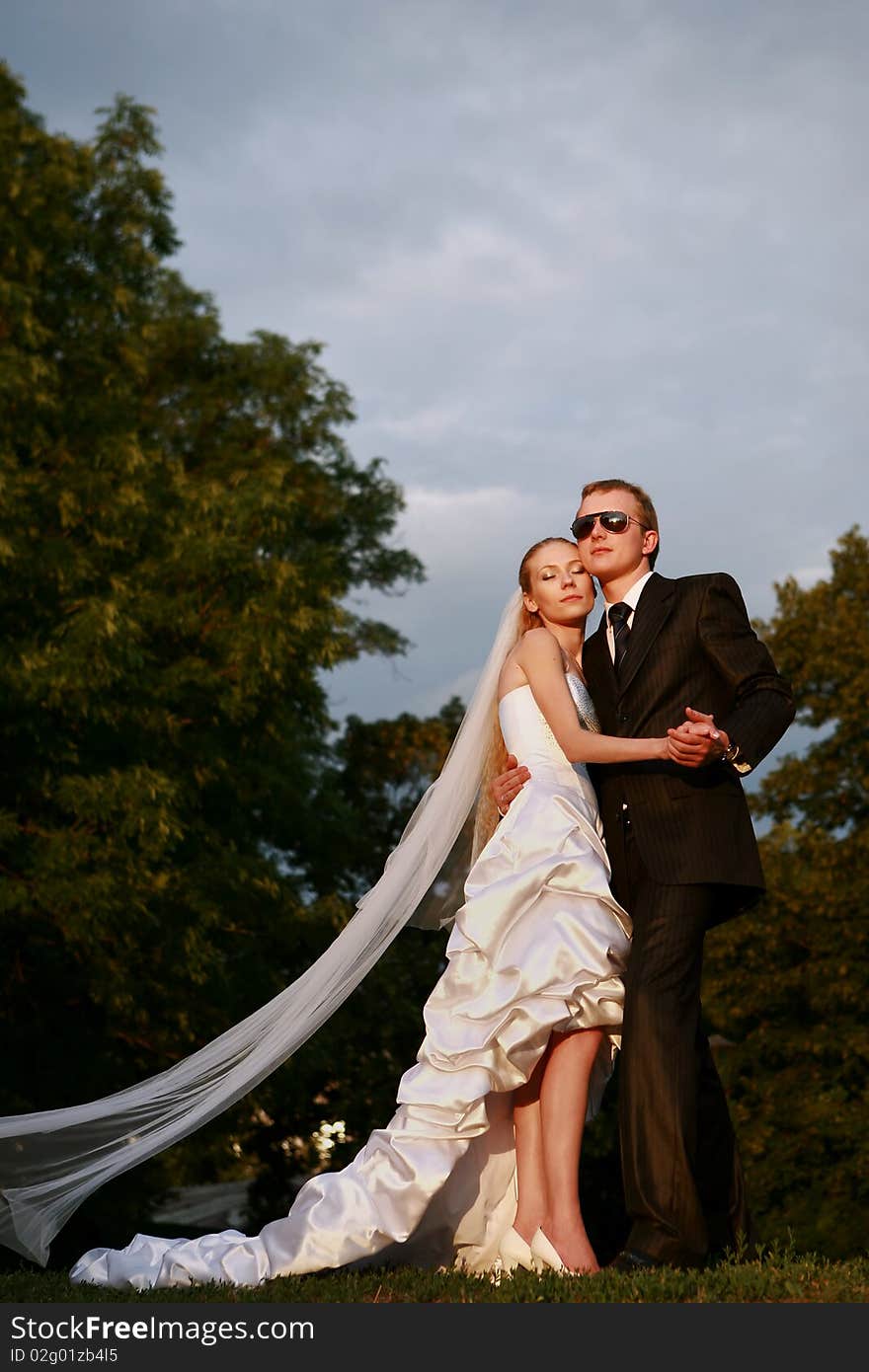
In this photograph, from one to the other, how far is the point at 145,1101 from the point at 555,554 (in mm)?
2987

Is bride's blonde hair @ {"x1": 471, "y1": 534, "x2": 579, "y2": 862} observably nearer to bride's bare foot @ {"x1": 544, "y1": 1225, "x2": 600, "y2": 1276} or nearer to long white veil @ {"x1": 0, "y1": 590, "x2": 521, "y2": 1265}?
long white veil @ {"x1": 0, "y1": 590, "x2": 521, "y2": 1265}

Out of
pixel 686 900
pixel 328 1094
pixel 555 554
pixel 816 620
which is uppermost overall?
pixel 816 620

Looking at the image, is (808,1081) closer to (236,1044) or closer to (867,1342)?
(236,1044)

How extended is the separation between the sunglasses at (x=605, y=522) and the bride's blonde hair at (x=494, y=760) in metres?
0.51

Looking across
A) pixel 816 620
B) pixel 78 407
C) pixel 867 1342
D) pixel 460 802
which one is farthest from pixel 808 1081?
pixel 867 1342

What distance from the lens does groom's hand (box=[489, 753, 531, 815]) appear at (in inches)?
256

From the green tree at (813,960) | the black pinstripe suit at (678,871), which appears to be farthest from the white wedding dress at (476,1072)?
the green tree at (813,960)

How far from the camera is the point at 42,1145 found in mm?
6547

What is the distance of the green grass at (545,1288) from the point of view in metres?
4.71

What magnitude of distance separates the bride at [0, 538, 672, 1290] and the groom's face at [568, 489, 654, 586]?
405 millimetres

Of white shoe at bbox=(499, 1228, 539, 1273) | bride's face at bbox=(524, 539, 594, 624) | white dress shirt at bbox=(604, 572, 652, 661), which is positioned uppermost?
bride's face at bbox=(524, 539, 594, 624)

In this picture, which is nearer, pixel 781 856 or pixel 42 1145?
pixel 42 1145

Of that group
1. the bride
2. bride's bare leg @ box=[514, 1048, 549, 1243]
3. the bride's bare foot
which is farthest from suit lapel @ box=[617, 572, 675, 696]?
the bride's bare foot

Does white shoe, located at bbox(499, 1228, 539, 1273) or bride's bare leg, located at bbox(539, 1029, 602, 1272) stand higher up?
bride's bare leg, located at bbox(539, 1029, 602, 1272)
